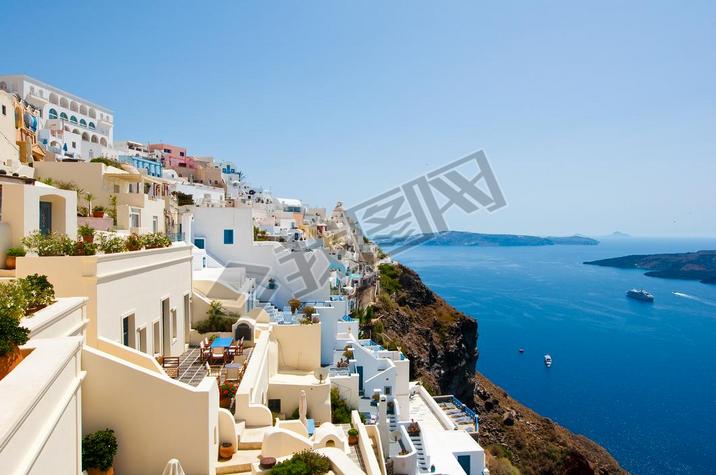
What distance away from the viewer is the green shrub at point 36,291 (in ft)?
22.8

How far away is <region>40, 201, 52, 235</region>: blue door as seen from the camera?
33.2ft

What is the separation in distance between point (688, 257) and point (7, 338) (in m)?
189

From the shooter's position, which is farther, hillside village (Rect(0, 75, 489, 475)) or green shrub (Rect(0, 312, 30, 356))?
hillside village (Rect(0, 75, 489, 475))

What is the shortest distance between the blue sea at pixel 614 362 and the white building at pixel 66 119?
50.1m

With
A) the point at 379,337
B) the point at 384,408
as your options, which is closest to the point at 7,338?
the point at 384,408

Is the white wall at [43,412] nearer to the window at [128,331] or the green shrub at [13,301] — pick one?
the green shrub at [13,301]

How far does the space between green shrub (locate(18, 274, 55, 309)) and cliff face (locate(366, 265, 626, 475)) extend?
24.2 meters

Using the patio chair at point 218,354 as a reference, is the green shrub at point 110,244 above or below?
above

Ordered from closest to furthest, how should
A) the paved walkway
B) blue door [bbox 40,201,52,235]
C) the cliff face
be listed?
blue door [bbox 40,201,52,235]
the paved walkway
the cliff face

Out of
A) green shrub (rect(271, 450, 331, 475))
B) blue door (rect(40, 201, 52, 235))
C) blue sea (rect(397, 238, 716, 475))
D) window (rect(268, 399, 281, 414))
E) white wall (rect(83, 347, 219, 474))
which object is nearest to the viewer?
white wall (rect(83, 347, 219, 474))

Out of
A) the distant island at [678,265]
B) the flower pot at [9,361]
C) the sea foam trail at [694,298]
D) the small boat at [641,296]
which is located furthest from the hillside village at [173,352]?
the distant island at [678,265]

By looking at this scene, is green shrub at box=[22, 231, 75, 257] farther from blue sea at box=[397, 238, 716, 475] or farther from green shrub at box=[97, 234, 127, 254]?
blue sea at box=[397, 238, 716, 475]

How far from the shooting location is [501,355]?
63.8 metres

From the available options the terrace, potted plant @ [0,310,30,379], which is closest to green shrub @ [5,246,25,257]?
potted plant @ [0,310,30,379]
